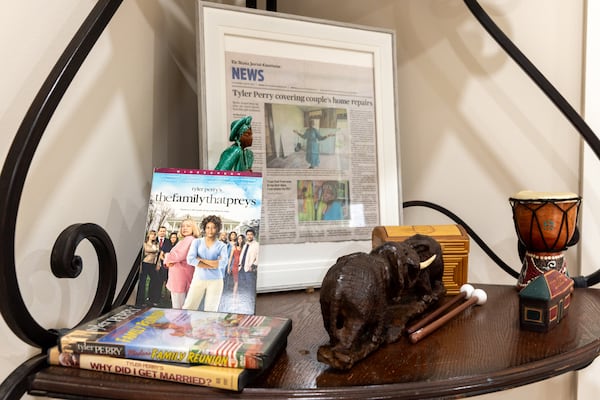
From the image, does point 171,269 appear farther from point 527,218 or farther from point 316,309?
point 527,218

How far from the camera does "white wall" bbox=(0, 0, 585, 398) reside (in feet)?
1.44

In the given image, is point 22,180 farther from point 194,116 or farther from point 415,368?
point 194,116

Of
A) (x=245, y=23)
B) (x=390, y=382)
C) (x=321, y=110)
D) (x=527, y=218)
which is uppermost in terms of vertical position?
(x=245, y=23)


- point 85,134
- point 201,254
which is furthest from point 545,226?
point 85,134

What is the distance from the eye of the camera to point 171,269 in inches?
19.5

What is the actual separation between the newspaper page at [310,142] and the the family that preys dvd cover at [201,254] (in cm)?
13

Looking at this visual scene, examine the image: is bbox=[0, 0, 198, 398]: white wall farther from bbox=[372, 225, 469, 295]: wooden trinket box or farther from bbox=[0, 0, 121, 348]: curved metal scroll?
bbox=[372, 225, 469, 295]: wooden trinket box

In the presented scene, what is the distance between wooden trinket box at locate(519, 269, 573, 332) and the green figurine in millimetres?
342

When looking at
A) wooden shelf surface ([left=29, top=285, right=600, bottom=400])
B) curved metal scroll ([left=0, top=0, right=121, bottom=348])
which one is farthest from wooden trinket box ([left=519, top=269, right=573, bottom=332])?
curved metal scroll ([left=0, top=0, right=121, bottom=348])

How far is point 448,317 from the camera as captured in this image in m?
0.51

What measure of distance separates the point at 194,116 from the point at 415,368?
22.0 inches

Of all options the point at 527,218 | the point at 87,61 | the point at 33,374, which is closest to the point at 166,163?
the point at 87,61

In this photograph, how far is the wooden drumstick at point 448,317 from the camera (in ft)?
1.51

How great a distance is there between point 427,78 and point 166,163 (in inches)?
18.3
